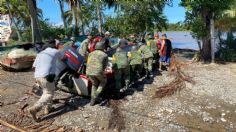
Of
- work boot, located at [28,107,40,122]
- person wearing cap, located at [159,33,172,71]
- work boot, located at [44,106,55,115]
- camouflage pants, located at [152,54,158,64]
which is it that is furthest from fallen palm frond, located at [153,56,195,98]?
work boot, located at [28,107,40,122]

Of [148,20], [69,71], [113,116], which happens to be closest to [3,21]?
[69,71]

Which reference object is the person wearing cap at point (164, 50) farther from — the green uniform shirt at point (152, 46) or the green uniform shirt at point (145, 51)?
the green uniform shirt at point (145, 51)

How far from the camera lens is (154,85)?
37.7ft

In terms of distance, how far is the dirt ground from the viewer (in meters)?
7.89

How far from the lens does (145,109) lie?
8977mm

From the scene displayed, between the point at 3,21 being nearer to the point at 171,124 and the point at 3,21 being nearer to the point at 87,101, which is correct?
the point at 87,101

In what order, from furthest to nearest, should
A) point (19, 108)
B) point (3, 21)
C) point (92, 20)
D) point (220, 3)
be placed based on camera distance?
point (92, 20), point (220, 3), point (3, 21), point (19, 108)

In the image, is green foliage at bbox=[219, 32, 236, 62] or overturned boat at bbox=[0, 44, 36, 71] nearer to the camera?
overturned boat at bbox=[0, 44, 36, 71]

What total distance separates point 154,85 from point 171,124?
11.9 feet

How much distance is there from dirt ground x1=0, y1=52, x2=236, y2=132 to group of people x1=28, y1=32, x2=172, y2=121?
441 mm

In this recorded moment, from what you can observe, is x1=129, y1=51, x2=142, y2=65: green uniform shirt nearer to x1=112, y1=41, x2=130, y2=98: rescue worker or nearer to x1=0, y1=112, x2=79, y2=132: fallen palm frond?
x1=112, y1=41, x2=130, y2=98: rescue worker

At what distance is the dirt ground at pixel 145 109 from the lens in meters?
7.89

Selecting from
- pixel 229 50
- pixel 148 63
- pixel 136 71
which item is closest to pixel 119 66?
pixel 136 71

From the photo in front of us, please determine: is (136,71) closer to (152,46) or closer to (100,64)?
(152,46)
